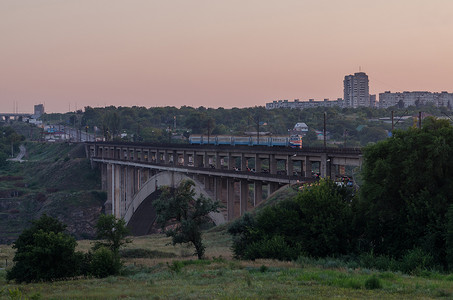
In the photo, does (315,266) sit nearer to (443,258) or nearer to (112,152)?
(443,258)

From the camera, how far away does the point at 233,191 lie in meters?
63.9

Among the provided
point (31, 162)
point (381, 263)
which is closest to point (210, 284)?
point (381, 263)

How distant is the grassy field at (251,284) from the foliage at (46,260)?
1.44 meters

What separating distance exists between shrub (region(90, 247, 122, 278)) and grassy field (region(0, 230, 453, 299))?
0.63m

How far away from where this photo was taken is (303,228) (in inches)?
1422

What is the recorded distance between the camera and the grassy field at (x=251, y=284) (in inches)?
826

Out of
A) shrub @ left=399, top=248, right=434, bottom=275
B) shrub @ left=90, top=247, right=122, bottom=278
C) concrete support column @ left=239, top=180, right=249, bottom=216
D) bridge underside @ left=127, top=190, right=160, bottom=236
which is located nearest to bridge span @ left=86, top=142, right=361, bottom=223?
concrete support column @ left=239, top=180, right=249, bottom=216

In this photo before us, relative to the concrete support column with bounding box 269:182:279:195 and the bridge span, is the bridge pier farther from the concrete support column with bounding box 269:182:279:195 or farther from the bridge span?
the concrete support column with bounding box 269:182:279:195

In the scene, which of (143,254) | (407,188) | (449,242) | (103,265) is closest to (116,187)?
(143,254)

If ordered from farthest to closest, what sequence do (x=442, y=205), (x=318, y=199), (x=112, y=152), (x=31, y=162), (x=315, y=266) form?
(x=31, y=162), (x=112, y=152), (x=318, y=199), (x=442, y=205), (x=315, y=266)

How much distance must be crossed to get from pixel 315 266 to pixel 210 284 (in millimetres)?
7402

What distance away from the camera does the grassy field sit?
68.8ft

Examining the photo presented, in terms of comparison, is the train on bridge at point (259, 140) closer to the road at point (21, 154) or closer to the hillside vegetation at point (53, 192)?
the hillside vegetation at point (53, 192)

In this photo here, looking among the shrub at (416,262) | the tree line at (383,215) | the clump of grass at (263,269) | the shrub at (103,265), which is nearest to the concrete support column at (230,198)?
the tree line at (383,215)
